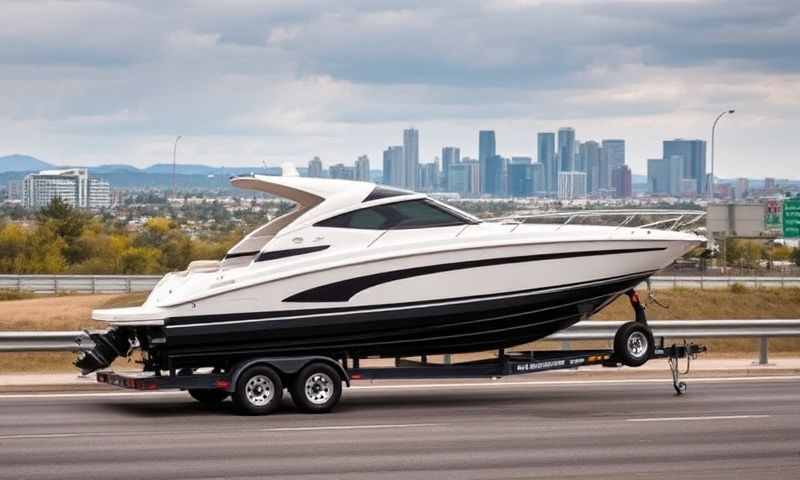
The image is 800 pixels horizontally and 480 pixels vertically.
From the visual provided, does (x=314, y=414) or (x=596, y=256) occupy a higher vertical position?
(x=596, y=256)

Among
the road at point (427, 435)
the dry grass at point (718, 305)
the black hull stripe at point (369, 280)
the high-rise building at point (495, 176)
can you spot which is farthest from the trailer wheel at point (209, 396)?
the high-rise building at point (495, 176)

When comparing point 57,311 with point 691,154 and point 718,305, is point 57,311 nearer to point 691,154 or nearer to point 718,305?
point 718,305

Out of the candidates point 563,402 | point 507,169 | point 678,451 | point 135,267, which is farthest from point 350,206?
point 507,169

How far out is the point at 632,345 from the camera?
723 inches

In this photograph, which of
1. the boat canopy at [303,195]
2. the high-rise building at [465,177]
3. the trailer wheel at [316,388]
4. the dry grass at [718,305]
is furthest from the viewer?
the high-rise building at [465,177]

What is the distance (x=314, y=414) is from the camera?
1706cm

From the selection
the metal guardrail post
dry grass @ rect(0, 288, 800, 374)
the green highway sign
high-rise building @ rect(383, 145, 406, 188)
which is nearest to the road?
the metal guardrail post

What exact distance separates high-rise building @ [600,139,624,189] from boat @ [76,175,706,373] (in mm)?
156435

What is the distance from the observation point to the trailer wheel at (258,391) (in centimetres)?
1683

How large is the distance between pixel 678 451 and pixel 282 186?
6652 millimetres

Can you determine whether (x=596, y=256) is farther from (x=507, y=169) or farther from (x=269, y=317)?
(x=507, y=169)

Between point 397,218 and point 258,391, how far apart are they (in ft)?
9.25

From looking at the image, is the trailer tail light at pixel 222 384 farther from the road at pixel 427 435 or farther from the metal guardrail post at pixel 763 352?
the metal guardrail post at pixel 763 352

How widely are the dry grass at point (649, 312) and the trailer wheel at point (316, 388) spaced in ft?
23.8
